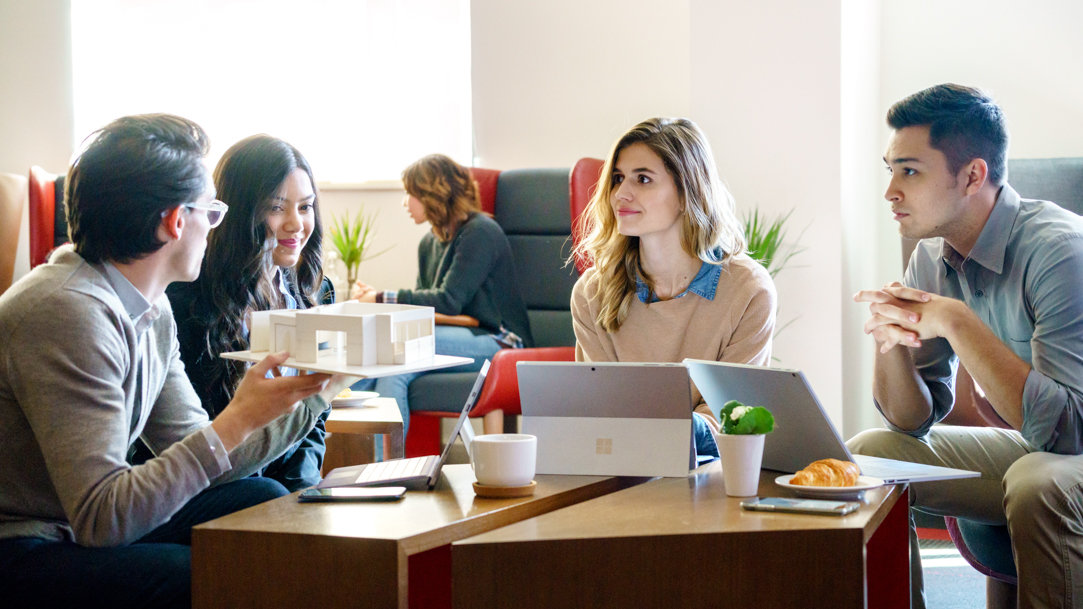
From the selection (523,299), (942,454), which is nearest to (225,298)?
(942,454)

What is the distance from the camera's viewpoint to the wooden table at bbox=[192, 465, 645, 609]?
1281 mm

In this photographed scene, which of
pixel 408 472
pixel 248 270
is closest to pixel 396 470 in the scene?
pixel 408 472

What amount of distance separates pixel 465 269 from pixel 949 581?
2005mm

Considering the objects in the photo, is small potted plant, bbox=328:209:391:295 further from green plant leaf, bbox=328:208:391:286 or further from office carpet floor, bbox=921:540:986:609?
office carpet floor, bbox=921:540:986:609

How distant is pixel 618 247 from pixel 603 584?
131 centimetres

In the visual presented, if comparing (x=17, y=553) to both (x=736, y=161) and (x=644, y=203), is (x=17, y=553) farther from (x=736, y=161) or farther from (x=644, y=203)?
(x=736, y=161)

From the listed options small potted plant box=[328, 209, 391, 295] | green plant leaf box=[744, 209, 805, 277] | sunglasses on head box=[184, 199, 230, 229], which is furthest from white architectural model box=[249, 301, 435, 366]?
small potted plant box=[328, 209, 391, 295]

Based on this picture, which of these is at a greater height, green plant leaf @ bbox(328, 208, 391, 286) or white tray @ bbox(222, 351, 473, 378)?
green plant leaf @ bbox(328, 208, 391, 286)

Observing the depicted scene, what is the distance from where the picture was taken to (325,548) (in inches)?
51.4

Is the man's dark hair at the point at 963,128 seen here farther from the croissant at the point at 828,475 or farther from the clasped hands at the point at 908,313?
the croissant at the point at 828,475

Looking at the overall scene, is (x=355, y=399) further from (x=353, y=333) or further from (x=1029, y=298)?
(x=1029, y=298)

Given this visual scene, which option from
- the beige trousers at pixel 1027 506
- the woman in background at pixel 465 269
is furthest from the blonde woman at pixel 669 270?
the woman in background at pixel 465 269

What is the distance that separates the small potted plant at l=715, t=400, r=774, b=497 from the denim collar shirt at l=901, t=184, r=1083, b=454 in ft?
2.16

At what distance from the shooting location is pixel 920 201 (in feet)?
7.06
